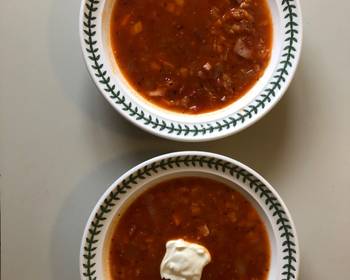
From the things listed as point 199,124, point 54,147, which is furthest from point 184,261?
point 54,147

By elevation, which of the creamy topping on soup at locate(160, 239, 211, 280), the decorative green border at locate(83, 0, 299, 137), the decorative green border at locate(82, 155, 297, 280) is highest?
the decorative green border at locate(83, 0, 299, 137)

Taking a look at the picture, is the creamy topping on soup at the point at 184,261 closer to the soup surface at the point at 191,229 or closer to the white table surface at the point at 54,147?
the soup surface at the point at 191,229

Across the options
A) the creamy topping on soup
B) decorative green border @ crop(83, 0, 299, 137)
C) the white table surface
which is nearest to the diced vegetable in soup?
decorative green border @ crop(83, 0, 299, 137)

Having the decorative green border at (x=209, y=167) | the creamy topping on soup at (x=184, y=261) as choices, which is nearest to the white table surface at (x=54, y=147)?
the decorative green border at (x=209, y=167)

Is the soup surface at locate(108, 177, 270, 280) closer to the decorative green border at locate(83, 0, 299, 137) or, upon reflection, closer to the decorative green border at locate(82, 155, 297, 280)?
the decorative green border at locate(82, 155, 297, 280)

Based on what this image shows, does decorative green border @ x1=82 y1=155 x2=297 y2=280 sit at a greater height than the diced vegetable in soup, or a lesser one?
lesser

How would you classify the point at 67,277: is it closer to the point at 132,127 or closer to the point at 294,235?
the point at 132,127

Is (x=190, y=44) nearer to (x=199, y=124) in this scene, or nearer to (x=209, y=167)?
(x=199, y=124)

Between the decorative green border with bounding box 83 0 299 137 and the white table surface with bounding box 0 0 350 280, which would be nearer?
the decorative green border with bounding box 83 0 299 137
